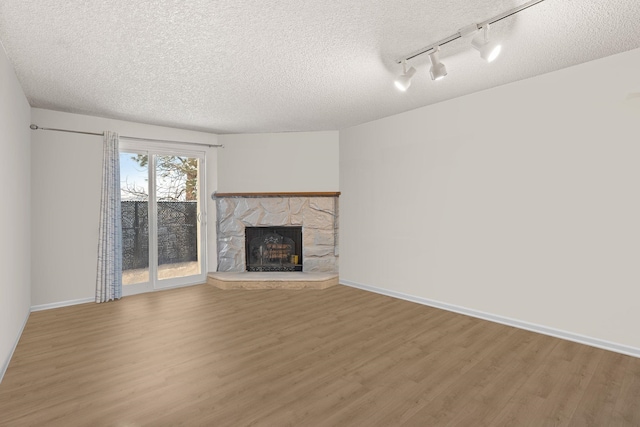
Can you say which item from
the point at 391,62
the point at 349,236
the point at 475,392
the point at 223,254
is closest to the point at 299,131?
the point at 349,236

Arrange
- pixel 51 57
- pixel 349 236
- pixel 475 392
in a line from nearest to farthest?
pixel 475 392 → pixel 51 57 → pixel 349 236

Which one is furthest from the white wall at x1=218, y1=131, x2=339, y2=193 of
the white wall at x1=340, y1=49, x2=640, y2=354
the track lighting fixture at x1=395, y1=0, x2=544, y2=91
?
the track lighting fixture at x1=395, y1=0, x2=544, y2=91

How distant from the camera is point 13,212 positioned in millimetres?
2836

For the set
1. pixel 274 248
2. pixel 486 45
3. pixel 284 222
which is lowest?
pixel 274 248

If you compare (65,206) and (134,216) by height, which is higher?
(65,206)

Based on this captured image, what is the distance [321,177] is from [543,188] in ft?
10.1

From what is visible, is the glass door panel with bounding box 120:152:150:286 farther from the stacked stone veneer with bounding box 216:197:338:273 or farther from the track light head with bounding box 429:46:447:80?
the track light head with bounding box 429:46:447:80

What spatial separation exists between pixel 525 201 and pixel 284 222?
3.37 meters

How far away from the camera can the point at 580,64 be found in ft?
9.43

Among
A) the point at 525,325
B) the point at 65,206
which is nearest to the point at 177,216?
the point at 65,206

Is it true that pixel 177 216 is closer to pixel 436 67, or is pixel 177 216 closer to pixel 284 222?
pixel 284 222

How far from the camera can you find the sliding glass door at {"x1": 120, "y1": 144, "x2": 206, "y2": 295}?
464 centimetres

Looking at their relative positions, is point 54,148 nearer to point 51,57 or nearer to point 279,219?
point 51,57

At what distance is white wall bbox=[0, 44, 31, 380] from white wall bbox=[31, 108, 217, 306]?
0.76ft
